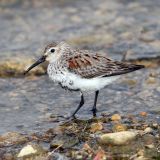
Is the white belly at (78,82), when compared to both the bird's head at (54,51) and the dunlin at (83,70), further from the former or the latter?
the bird's head at (54,51)

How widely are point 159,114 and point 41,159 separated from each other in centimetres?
247

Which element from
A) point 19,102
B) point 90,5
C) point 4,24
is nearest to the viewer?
point 19,102

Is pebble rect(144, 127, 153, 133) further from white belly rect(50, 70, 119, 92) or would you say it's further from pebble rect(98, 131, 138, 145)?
white belly rect(50, 70, 119, 92)

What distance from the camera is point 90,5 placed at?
16281mm

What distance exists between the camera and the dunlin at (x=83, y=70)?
952 centimetres

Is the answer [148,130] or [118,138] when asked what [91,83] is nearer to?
[148,130]

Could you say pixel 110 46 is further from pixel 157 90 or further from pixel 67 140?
pixel 67 140

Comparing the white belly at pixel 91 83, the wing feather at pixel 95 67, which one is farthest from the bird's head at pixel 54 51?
the white belly at pixel 91 83

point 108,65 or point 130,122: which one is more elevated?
point 108,65

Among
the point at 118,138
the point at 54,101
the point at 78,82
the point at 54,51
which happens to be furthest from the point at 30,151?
the point at 54,101

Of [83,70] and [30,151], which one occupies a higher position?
[83,70]

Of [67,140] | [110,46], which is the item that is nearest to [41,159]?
[67,140]

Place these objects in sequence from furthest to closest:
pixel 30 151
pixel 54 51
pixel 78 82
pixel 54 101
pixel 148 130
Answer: pixel 54 101 < pixel 54 51 < pixel 78 82 < pixel 148 130 < pixel 30 151

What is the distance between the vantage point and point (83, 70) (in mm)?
9633
